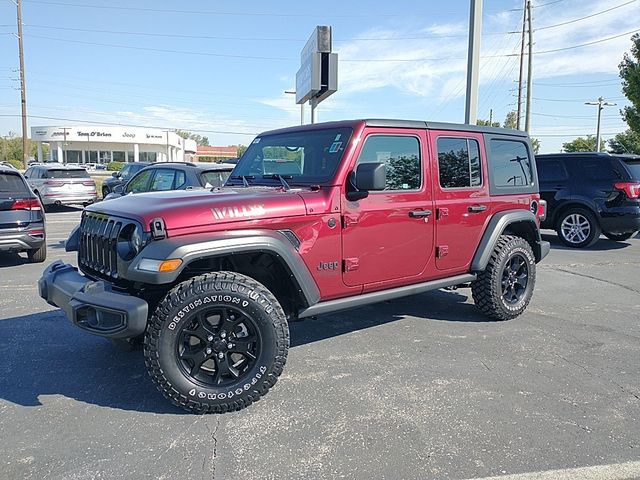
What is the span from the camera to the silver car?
1655 cm

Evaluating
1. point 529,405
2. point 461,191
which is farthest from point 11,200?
point 529,405

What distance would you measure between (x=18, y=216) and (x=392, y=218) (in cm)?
623

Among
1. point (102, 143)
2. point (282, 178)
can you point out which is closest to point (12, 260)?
point (282, 178)

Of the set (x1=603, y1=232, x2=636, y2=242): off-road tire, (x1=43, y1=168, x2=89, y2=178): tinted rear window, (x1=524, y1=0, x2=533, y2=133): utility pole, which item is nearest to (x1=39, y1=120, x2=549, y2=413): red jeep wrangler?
(x1=603, y1=232, x2=636, y2=242): off-road tire

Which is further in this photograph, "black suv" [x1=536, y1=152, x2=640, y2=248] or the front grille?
"black suv" [x1=536, y1=152, x2=640, y2=248]

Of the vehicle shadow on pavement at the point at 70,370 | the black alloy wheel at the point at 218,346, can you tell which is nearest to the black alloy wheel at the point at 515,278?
the black alloy wheel at the point at 218,346

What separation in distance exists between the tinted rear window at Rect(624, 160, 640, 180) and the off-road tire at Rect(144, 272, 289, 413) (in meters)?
8.77

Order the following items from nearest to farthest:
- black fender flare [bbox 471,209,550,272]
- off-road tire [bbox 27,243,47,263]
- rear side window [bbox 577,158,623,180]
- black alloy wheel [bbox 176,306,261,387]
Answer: black alloy wheel [bbox 176,306,261,387] → black fender flare [bbox 471,209,550,272] → off-road tire [bbox 27,243,47,263] → rear side window [bbox 577,158,623,180]

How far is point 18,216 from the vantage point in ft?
25.3

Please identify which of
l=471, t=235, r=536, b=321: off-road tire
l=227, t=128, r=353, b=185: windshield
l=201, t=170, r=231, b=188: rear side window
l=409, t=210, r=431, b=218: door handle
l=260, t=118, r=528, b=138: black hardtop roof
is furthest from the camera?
l=201, t=170, r=231, b=188: rear side window

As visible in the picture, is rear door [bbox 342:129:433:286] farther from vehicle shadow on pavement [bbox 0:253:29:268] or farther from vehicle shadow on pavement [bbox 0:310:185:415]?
vehicle shadow on pavement [bbox 0:253:29:268]

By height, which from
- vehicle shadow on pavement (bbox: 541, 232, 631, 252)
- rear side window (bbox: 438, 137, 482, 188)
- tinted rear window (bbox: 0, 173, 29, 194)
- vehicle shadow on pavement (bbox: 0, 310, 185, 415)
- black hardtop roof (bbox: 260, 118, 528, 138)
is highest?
black hardtop roof (bbox: 260, 118, 528, 138)

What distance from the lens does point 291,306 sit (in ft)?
12.8

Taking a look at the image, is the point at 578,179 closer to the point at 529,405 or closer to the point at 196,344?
the point at 529,405
